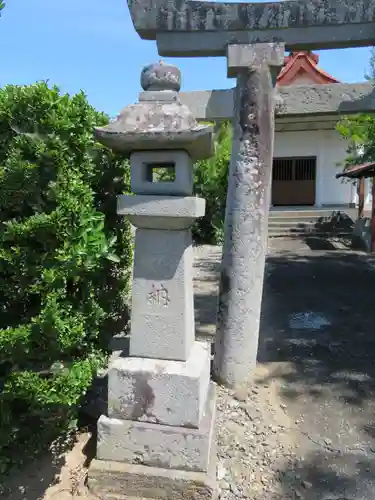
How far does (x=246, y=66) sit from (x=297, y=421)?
298cm

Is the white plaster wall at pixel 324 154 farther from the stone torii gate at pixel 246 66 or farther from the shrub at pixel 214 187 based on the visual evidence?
the stone torii gate at pixel 246 66

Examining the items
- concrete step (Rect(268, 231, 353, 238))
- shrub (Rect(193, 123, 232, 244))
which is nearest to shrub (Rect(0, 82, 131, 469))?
shrub (Rect(193, 123, 232, 244))

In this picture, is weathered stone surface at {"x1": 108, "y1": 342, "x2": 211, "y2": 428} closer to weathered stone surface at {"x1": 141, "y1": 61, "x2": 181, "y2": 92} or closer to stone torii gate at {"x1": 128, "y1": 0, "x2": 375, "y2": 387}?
stone torii gate at {"x1": 128, "y1": 0, "x2": 375, "y2": 387}

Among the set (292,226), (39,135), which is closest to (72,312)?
(39,135)

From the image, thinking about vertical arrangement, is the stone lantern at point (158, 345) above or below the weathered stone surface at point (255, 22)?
below

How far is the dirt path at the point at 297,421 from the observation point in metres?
2.85

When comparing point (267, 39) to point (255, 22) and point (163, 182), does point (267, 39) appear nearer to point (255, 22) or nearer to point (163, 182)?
point (255, 22)

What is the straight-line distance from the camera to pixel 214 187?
12961 millimetres

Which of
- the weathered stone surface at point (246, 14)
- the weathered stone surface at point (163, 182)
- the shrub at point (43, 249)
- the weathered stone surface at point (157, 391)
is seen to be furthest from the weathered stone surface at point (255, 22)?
Result: the weathered stone surface at point (157, 391)

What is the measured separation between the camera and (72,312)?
2623 mm

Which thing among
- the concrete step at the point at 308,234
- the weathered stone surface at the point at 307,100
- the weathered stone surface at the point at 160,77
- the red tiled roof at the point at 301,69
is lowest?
the concrete step at the point at 308,234

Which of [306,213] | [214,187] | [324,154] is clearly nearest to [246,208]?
[214,187]

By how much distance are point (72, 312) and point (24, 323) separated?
0.28 meters

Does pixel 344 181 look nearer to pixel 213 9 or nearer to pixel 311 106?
pixel 311 106
